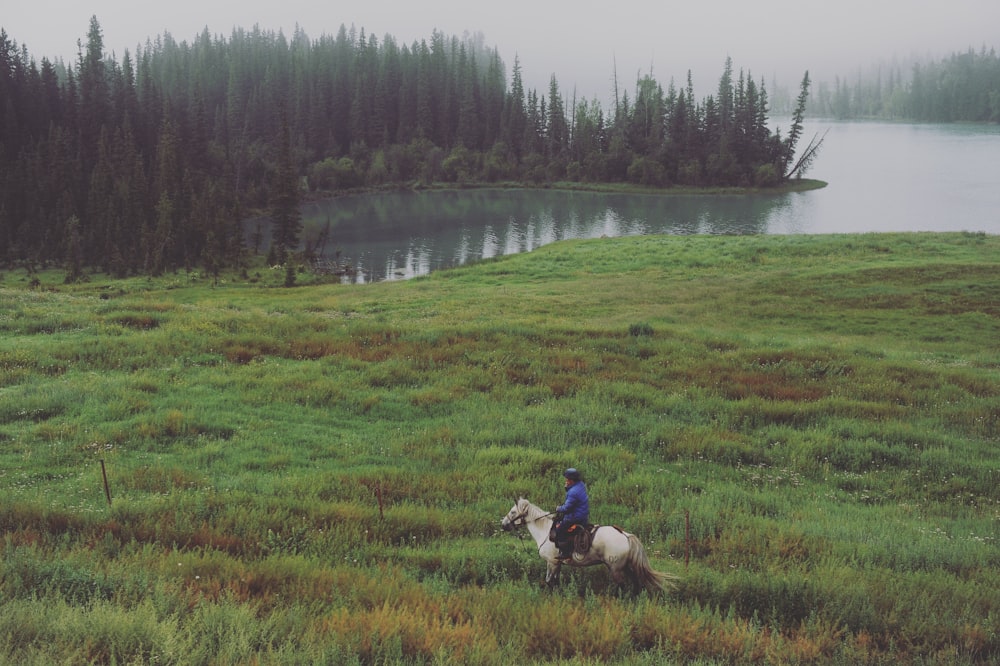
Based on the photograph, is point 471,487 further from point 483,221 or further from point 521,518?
point 483,221

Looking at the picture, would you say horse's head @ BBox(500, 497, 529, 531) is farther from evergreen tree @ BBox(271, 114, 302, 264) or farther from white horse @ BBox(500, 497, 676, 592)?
evergreen tree @ BBox(271, 114, 302, 264)

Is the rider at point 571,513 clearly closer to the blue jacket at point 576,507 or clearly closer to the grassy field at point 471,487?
the blue jacket at point 576,507

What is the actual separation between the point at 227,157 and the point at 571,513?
164432mm

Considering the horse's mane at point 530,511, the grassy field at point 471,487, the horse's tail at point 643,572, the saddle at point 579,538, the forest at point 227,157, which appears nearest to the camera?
the grassy field at point 471,487

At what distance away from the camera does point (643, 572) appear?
8.15m

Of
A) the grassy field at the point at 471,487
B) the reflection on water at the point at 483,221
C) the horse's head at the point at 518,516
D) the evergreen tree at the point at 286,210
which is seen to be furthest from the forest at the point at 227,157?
the horse's head at the point at 518,516

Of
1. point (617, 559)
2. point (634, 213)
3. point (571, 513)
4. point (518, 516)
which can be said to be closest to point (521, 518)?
point (518, 516)

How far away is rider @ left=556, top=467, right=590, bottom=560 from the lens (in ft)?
26.8

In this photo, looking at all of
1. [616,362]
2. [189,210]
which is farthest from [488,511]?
[189,210]

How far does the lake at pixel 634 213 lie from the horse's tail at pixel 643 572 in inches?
2763

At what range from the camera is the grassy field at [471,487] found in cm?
687

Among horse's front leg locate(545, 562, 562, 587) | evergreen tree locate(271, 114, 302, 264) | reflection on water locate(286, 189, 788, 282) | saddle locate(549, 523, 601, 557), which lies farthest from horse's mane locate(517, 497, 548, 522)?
evergreen tree locate(271, 114, 302, 264)

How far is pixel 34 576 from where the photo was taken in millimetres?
7363

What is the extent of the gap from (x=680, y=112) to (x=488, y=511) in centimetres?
17816
